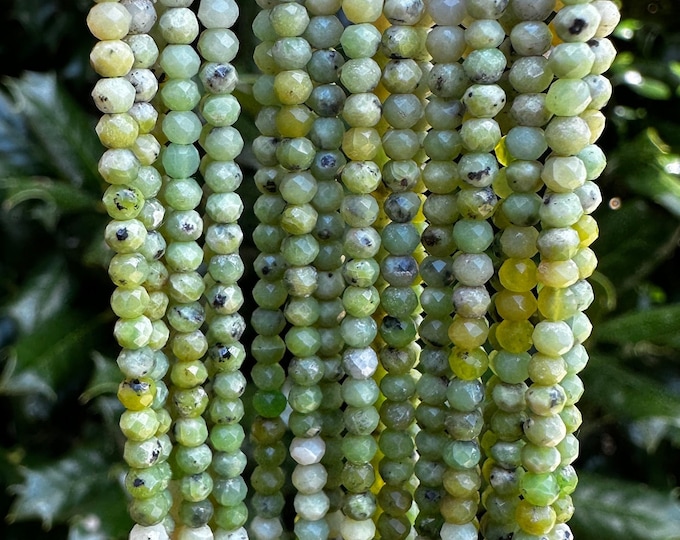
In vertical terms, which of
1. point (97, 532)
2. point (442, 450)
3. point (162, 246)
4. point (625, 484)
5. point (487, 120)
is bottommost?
point (97, 532)

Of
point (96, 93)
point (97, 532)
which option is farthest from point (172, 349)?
point (97, 532)

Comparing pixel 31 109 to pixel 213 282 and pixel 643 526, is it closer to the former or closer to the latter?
pixel 213 282

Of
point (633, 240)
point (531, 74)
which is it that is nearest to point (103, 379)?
point (531, 74)

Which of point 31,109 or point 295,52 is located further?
Answer: point 31,109

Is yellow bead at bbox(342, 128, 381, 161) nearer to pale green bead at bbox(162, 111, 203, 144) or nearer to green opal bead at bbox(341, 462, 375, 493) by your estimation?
pale green bead at bbox(162, 111, 203, 144)

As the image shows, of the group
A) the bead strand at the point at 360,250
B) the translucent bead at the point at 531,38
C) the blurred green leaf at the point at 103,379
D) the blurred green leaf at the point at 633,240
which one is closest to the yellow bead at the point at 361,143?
the bead strand at the point at 360,250

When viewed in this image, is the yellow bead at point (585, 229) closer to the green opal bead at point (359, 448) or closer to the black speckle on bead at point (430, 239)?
the black speckle on bead at point (430, 239)

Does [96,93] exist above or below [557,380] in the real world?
above

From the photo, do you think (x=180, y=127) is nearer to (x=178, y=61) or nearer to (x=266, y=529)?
(x=178, y=61)
